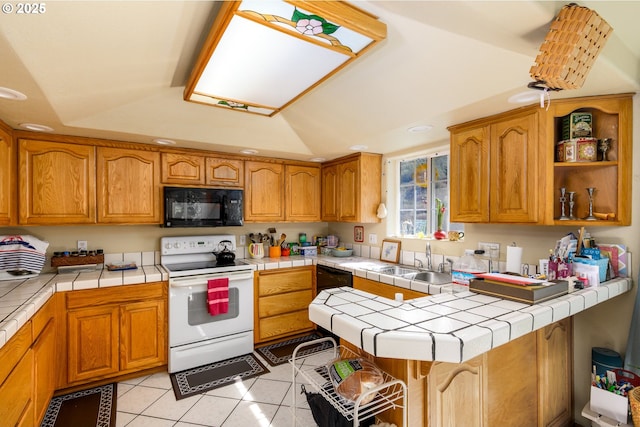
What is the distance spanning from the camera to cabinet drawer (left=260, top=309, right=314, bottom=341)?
10.7ft

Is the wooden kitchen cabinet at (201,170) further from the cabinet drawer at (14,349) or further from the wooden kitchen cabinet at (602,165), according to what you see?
the wooden kitchen cabinet at (602,165)

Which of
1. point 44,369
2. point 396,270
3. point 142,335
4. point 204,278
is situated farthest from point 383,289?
point 44,369

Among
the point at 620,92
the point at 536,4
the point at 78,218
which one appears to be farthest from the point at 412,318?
the point at 78,218

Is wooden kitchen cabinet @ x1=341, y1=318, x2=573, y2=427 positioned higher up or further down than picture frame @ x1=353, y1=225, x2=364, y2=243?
further down

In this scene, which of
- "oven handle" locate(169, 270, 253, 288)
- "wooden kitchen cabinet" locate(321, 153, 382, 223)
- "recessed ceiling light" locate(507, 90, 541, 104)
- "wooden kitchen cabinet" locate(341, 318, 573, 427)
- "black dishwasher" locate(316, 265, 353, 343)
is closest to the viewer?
"wooden kitchen cabinet" locate(341, 318, 573, 427)

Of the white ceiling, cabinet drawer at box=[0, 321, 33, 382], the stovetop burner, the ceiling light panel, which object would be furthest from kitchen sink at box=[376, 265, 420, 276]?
cabinet drawer at box=[0, 321, 33, 382]

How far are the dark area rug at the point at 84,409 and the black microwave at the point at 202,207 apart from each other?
1448mm

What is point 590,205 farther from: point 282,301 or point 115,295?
point 115,295

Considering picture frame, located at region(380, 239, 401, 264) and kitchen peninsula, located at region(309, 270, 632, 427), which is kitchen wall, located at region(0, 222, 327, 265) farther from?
kitchen peninsula, located at region(309, 270, 632, 427)

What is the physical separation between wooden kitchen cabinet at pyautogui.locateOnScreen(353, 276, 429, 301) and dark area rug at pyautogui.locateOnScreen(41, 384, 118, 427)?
2.10m

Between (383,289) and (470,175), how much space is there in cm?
117

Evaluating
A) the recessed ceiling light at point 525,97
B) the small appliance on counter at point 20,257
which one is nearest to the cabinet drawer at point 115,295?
the small appliance on counter at point 20,257

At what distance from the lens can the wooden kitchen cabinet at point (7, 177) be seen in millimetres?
2240

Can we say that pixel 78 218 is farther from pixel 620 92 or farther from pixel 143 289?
pixel 620 92
